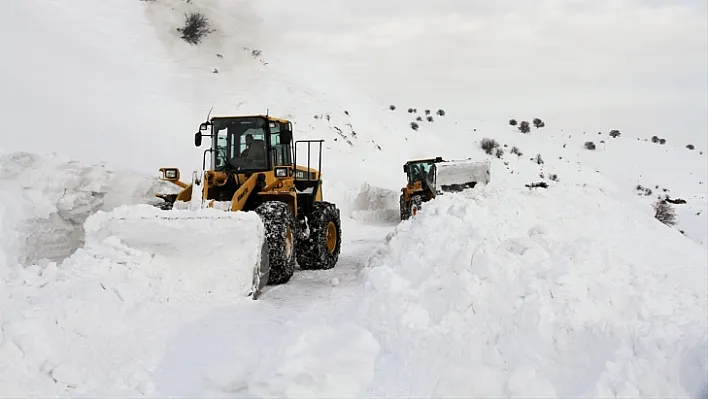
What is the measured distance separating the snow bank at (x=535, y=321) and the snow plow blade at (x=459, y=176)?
12.7 m

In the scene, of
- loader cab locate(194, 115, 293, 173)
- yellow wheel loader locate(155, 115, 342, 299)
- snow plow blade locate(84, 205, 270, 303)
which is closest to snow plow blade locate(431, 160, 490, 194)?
yellow wheel loader locate(155, 115, 342, 299)

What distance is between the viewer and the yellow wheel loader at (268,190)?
8289mm

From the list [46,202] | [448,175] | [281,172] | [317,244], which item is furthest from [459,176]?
[46,202]

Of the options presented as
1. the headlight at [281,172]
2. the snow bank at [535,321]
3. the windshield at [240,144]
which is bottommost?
the snow bank at [535,321]

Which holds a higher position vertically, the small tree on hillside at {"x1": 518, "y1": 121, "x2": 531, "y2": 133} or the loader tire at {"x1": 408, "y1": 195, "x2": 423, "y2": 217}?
the small tree on hillside at {"x1": 518, "y1": 121, "x2": 531, "y2": 133}

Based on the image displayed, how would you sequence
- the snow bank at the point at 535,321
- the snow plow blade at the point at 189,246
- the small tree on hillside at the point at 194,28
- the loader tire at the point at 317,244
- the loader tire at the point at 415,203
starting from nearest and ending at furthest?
the snow bank at the point at 535,321 → the snow plow blade at the point at 189,246 → the loader tire at the point at 317,244 → the loader tire at the point at 415,203 → the small tree on hillside at the point at 194,28

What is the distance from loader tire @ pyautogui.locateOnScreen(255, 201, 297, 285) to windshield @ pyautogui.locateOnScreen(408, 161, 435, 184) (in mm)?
11650

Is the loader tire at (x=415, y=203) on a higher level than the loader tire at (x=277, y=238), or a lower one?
lower

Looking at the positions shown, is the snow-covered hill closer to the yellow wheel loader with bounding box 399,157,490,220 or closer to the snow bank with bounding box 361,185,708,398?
the snow bank with bounding box 361,185,708,398

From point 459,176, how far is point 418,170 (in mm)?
1328

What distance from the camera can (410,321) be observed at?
5.08 metres

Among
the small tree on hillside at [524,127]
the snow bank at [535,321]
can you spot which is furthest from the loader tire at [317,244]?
the small tree on hillside at [524,127]

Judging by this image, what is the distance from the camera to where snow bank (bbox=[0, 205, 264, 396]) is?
183 inches

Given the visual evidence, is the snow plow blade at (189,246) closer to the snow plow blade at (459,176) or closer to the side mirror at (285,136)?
the side mirror at (285,136)
